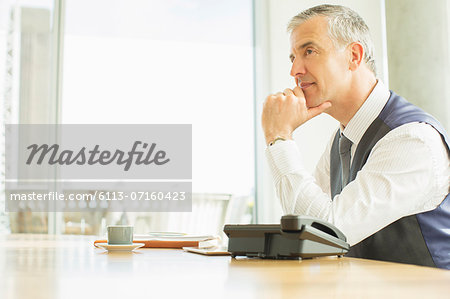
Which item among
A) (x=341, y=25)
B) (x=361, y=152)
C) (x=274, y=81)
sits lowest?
(x=361, y=152)

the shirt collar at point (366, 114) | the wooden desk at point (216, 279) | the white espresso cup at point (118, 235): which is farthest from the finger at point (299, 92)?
the wooden desk at point (216, 279)

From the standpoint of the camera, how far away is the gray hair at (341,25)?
182 cm

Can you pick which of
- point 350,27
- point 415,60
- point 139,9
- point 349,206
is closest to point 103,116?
point 139,9

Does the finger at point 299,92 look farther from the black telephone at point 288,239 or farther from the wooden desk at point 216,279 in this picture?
the wooden desk at point 216,279

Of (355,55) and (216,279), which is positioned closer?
(216,279)

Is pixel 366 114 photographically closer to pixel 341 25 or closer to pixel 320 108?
pixel 320 108

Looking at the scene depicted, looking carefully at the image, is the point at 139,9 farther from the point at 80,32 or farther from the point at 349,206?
the point at 349,206

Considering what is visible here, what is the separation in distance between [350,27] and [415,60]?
1.90 m

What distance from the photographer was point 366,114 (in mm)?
1658

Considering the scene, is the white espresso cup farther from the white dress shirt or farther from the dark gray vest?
the dark gray vest

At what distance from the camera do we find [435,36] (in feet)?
11.3

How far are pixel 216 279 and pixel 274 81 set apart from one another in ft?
11.5

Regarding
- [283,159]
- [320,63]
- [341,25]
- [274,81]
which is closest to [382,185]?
[283,159]

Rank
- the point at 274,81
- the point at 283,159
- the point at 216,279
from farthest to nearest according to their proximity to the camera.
A: the point at 274,81 → the point at 283,159 → the point at 216,279
